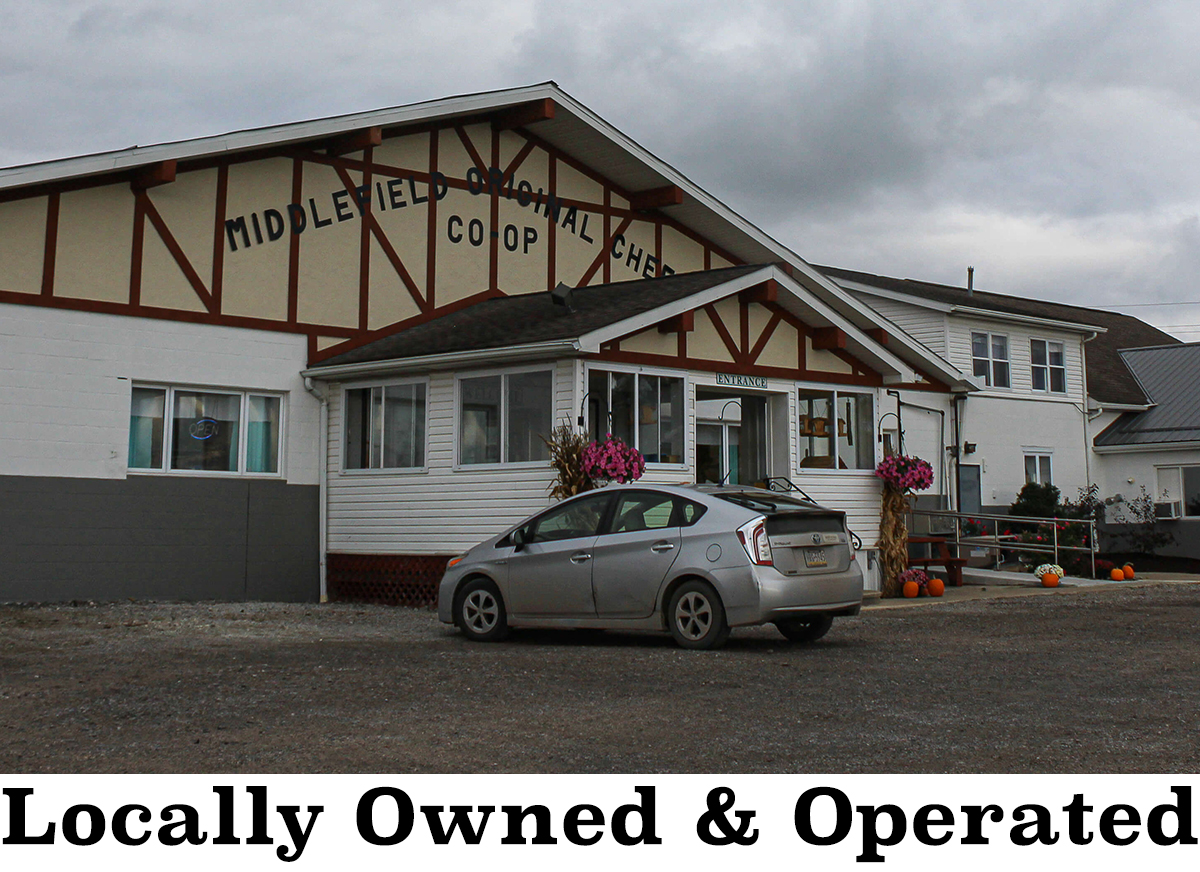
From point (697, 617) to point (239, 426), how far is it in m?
9.19

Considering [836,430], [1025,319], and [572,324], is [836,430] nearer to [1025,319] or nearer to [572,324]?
[572,324]

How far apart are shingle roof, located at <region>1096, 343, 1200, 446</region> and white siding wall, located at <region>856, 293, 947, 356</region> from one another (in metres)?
5.95

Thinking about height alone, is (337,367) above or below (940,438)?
above

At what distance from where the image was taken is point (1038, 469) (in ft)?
98.1

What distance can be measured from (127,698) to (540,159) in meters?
14.6

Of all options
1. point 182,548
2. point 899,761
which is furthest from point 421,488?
point 899,761

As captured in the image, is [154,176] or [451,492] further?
[451,492]

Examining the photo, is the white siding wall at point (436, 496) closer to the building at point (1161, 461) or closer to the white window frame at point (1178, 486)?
the building at point (1161, 461)

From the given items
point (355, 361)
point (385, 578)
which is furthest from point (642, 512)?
point (355, 361)

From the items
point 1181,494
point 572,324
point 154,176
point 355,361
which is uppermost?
point 154,176

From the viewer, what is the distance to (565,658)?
Answer: 10.7 meters

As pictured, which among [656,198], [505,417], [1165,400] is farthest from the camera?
[1165,400]

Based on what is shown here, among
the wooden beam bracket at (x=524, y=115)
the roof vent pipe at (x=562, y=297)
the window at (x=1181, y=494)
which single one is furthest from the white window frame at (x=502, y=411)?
the window at (x=1181, y=494)

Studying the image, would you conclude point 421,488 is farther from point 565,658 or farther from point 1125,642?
point 1125,642
